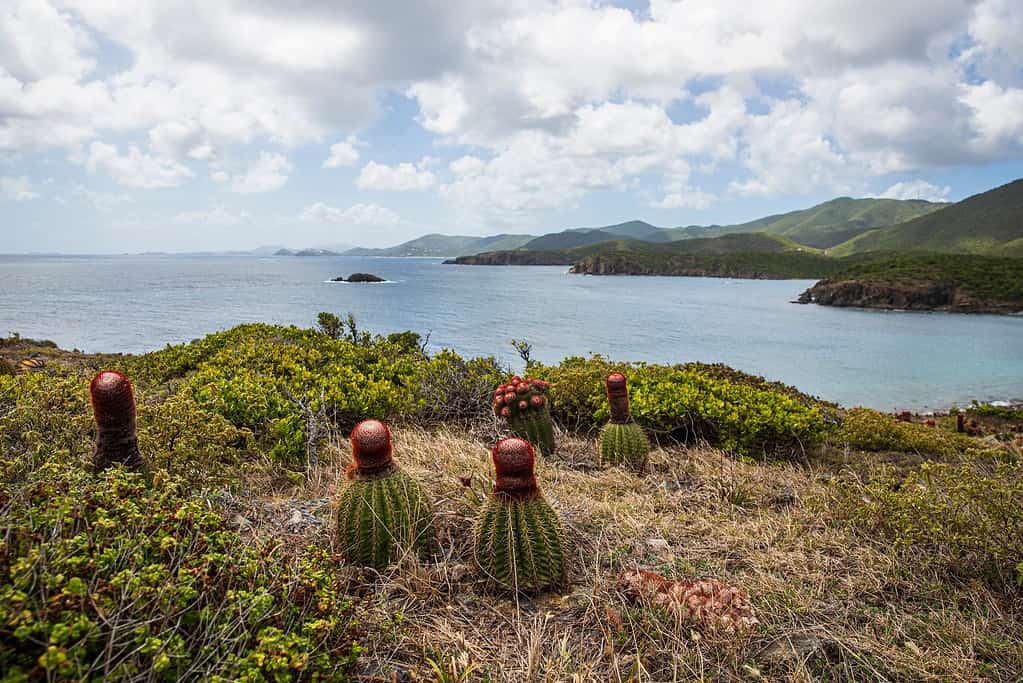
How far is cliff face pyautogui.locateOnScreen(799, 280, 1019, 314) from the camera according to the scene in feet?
136

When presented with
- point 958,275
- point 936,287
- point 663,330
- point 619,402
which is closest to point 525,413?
point 619,402

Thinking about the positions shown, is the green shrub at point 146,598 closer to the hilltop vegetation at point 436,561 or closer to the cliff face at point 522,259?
the hilltop vegetation at point 436,561

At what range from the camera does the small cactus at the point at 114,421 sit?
3088 mm

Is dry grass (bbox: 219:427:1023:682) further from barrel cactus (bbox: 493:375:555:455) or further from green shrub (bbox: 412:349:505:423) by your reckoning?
green shrub (bbox: 412:349:505:423)

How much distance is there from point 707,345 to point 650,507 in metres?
22.2

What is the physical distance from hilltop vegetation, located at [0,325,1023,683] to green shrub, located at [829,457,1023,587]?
16mm

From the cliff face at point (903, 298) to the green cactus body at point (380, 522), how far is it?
1966 inches

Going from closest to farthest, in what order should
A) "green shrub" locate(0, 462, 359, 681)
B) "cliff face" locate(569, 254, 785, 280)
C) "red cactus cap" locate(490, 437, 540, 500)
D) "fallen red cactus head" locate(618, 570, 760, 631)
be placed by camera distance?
"green shrub" locate(0, 462, 359, 681) → "fallen red cactus head" locate(618, 570, 760, 631) → "red cactus cap" locate(490, 437, 540, 500) → "cliff face" locate(569, 254, 785, 280)

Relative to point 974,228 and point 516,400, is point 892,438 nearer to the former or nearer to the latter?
point 516,400

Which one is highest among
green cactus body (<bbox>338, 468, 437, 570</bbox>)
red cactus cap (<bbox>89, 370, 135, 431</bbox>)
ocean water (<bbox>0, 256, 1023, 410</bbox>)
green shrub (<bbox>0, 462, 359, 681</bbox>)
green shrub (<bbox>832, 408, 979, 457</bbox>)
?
red cactus cap (<bbox>89, 370, 135, 431</bbox>)

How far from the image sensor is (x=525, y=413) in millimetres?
6020

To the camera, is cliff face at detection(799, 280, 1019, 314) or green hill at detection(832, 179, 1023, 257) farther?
green hill at detection(832, 179, 1023, 257)

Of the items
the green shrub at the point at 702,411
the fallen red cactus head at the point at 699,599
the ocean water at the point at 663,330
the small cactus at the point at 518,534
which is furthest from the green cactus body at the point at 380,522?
the ocean water at the point at 663,330

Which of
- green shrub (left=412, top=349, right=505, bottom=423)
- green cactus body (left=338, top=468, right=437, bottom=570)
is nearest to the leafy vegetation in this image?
green shrub (left=412, top=349, right=505, bottom=423)
